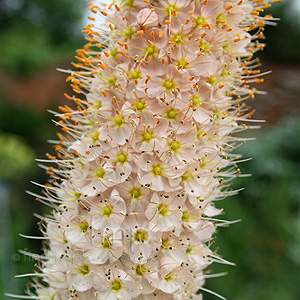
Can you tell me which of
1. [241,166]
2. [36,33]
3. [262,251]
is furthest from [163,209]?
[36,33]

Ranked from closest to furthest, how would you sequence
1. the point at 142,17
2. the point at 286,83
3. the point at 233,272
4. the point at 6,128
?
the point at 142,17 < the point at 233,272 < the point at 6,128 < the point at 286,83

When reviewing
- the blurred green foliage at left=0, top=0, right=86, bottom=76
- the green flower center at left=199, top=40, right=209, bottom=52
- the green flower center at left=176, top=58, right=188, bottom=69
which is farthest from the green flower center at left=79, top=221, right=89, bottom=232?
the blurred green foliage at left=0, top=0, right=86, bottom=76

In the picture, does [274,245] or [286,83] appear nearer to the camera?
[274,245]

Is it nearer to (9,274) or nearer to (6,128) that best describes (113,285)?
(9,274)

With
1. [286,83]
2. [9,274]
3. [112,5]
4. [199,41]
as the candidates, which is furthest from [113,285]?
[286,83]

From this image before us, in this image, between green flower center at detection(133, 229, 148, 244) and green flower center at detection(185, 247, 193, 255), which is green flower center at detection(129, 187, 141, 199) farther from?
green flower center at detection(185, 247, 193, 255)

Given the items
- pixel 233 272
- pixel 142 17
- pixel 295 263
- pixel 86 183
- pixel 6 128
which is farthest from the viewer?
pixel 6 128

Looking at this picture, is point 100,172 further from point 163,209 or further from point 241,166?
point 241,166
